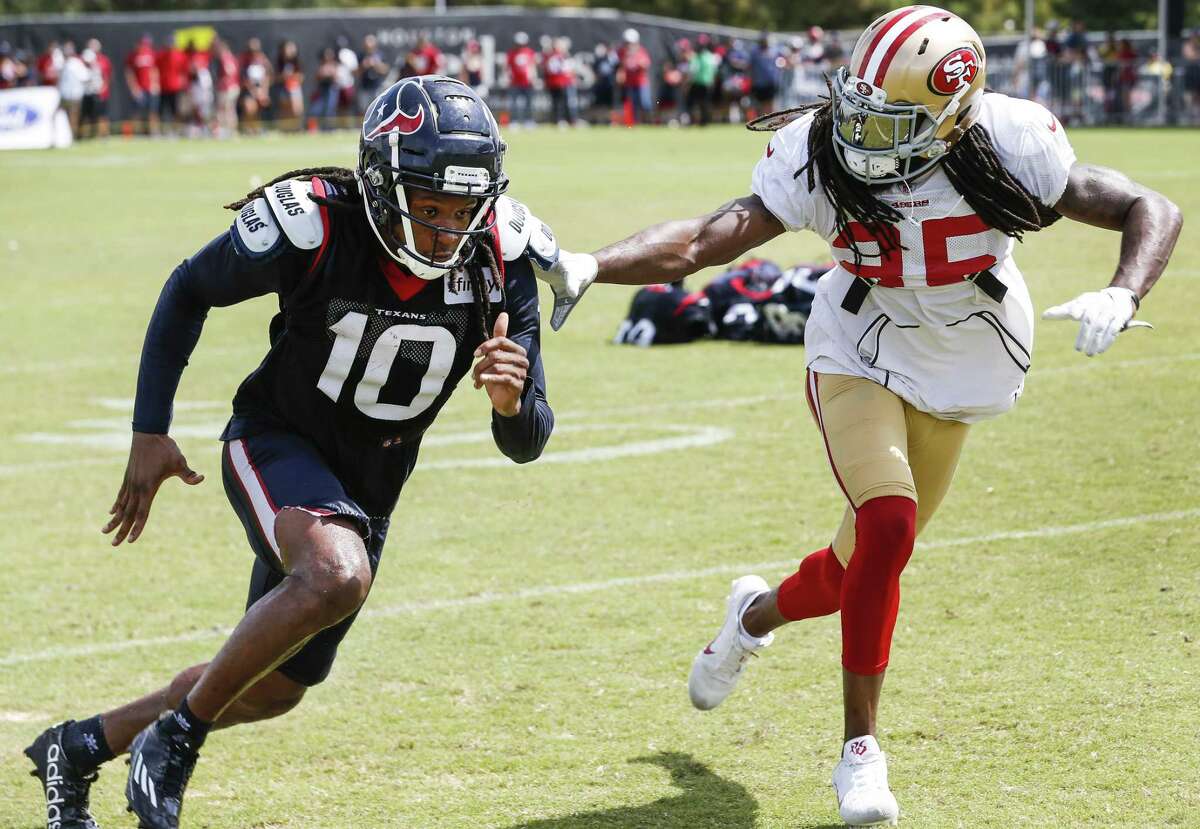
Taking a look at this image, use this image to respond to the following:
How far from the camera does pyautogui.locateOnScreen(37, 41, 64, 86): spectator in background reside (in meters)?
35.0

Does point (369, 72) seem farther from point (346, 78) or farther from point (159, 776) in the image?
point (159, 776)

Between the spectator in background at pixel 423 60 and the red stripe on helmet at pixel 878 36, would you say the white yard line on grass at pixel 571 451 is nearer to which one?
the red stripe on helmet at pixel 878 36

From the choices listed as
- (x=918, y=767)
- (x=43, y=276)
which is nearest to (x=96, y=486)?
(x=918, y=767)

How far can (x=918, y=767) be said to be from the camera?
4383mm

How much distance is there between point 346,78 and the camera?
37.2 meters

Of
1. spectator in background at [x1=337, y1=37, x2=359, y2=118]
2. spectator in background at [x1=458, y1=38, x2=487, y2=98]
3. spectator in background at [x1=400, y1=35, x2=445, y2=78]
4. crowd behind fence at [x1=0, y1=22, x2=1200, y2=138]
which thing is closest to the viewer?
crowd behind fence at [x1=0, y1=22, x2=1200, y2=138]

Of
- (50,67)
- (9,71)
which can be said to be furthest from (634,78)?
(9,71)

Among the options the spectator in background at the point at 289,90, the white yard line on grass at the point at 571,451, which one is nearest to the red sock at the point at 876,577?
the white yard line on grass at the point at 571,451

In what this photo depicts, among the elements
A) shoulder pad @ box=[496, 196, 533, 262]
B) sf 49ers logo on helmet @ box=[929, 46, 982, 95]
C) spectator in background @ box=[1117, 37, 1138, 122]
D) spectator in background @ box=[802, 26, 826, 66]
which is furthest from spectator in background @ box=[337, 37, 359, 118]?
sf 49ers logo on helmet @ box=[929, 46, 982, 95]

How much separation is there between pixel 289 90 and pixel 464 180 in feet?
115

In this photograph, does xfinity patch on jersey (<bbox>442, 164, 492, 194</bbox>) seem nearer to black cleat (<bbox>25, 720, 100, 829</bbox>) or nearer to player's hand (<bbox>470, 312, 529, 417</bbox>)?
player's hand (<bbox>470, 312, 529, 417</bbox>)

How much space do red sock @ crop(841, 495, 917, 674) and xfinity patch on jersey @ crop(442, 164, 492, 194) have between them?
4.26 ft

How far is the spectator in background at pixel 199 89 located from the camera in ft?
118

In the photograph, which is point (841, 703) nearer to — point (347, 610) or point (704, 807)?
point (704, 807)
